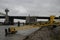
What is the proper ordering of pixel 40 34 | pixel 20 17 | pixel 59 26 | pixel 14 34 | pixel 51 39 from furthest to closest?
pixel 20 17 → pixel 14 34 → pixel 59 26 → pixel 40 34 → pixel 51 39

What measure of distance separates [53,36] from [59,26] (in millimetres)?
8212

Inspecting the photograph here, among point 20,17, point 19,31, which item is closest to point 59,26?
point 19,31

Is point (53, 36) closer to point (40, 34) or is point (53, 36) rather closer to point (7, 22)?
point (40, 34)

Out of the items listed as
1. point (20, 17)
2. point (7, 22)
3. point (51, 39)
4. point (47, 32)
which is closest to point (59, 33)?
point (47, 32)

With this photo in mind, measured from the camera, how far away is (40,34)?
30672 mm

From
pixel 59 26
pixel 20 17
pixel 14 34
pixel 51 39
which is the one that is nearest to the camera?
pixel 51 39

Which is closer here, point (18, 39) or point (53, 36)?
point (53, 36)

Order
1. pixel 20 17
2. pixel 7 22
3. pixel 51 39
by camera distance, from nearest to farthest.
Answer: pixel 51 39, pixel 7 22, pixel 20 17

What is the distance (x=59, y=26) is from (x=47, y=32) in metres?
6.63

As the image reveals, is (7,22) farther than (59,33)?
Yes

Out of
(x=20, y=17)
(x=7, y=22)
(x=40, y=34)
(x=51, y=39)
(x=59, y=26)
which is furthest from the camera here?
(x=20, y=17)

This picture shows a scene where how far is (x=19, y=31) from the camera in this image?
1809 inches

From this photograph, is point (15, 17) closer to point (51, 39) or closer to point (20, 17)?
point (20, 17)

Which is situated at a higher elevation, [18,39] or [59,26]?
[59,26]
